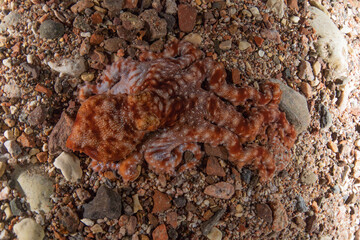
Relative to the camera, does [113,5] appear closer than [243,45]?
Yes

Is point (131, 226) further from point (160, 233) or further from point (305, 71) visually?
point (305, 71)

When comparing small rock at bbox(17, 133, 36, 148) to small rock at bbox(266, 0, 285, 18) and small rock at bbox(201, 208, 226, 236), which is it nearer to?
small rock at bbox(201, 208, 226, 236)

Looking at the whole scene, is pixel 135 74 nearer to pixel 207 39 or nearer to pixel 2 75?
pixel 207 39

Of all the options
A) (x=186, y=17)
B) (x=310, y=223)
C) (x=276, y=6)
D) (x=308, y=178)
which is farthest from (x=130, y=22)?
(x=310, y=223)

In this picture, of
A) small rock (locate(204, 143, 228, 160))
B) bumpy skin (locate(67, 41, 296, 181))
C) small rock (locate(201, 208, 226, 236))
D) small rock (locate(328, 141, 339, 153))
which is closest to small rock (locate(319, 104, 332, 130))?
small rock (locate(328, 141, 339, 153))

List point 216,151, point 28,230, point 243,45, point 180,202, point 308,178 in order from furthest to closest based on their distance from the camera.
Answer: point 308,178
point 243,45
point 216,151
point 180,202
point 28,230

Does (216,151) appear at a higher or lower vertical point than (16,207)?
higher

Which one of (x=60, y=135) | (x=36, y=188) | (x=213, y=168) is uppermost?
(x=60, y=135)

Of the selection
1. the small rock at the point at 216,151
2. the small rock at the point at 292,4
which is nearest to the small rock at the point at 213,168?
the small rock at the point at 216,151
